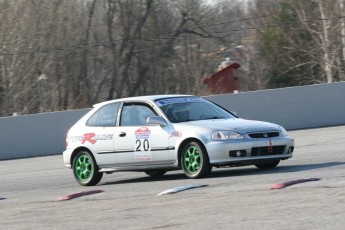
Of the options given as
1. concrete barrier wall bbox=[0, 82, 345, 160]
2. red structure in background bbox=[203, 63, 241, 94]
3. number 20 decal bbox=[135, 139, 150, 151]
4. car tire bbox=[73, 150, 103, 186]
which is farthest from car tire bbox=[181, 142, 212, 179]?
red structure in background bbox=[203, 63, 241, 94]

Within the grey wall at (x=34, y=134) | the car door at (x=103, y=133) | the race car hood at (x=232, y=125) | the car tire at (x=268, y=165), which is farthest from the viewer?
the grey wall at (x=34, y=134)

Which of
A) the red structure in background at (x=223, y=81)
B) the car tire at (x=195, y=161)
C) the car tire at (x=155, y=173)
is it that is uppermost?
the red structure in background at (x=223, y=81)

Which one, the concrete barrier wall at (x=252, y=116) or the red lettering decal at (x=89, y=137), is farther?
the concrete barrier wall at (x=252, y=116)

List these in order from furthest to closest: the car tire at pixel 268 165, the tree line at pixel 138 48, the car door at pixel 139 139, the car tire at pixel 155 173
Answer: the tree line at pixel 138 48 → the car tire at pixel 155 173 → the car tire at pixel 268 165 → the car door at pixel 139 139

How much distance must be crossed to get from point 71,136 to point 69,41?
28039mm

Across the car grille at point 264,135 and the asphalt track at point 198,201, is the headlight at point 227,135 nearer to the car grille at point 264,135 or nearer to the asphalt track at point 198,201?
the car grille at point 264,135

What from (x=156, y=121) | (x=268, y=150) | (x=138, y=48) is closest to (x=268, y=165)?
(x=268, y=150)

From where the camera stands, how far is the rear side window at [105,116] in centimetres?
1431

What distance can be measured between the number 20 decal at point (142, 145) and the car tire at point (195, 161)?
0.70 meters

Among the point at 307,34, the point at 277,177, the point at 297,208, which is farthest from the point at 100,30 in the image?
the point at 297,208

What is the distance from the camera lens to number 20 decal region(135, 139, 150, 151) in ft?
44.7

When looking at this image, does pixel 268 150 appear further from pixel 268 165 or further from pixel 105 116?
pixel 105 116

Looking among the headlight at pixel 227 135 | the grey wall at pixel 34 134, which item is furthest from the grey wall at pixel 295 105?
the headlight at pixel 227 135

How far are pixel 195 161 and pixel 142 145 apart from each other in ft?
3.41
